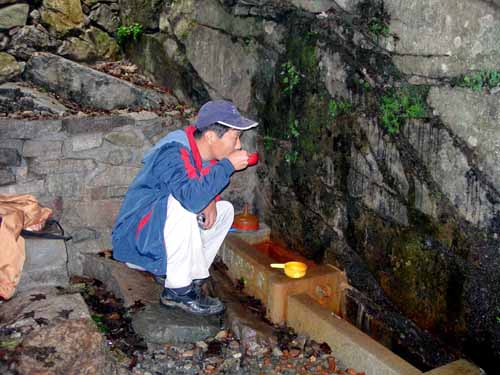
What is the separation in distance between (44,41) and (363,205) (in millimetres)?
3604

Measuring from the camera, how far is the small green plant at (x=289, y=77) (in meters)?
4.79

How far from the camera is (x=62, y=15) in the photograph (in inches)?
242

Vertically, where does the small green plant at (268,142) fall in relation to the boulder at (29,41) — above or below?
below

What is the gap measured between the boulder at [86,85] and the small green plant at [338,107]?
187 cm

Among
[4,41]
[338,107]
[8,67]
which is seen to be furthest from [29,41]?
[338,107]

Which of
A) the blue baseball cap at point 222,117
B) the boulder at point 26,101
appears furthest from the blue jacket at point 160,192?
the boulder at point 26,101

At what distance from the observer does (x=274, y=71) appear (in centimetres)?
505

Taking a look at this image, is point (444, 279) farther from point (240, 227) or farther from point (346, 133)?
point (240, 227)

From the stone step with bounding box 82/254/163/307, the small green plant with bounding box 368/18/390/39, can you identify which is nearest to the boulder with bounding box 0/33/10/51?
the stone step with bounding box 82/254/163/307

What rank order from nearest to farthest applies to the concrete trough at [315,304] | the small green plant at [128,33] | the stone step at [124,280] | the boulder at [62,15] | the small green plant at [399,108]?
the concrete trough at [315,304]
the small green plant at [399,108]
the stone step at [124,280]
the boulder at [62,15]
the small green plant at [128,33]

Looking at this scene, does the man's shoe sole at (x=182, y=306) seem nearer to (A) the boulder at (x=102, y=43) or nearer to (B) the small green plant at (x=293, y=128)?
(B) the small green plant at (x=293, y=128)

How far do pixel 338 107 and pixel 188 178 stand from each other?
49.0 inches

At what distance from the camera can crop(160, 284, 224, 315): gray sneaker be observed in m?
4.18

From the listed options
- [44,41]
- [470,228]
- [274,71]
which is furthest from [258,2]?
[470,228]
